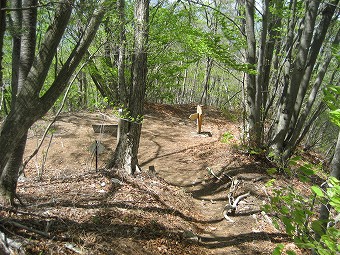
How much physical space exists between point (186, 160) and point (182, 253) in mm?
4860

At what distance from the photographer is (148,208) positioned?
502 centimetres

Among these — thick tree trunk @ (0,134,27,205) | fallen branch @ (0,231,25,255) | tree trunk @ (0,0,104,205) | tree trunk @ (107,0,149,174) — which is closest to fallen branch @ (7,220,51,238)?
fallen branch @ (0,231,25,255)

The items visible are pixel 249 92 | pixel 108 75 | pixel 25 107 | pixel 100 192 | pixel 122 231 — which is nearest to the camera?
pixel 25 107

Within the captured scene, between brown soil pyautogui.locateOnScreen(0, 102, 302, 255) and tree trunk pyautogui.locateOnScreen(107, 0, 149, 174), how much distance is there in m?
0.38

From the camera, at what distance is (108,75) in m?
11.5

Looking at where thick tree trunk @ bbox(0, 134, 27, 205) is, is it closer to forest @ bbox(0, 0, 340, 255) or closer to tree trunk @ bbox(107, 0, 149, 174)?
forest @ bbox(0, 0, 340, 255)

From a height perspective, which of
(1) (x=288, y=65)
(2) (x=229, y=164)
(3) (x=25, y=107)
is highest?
(1) (x=288, y=65)

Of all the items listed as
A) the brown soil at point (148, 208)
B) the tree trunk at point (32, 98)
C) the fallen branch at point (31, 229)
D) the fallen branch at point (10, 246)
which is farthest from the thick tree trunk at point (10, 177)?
the fallen branch at point (10, 246)

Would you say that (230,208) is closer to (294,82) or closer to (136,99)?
(136,99)

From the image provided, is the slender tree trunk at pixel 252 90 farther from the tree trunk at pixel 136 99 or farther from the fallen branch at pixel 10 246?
the fallen branch at pixel 10 246

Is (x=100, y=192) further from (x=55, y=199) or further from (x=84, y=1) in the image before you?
(x=84, y=1)

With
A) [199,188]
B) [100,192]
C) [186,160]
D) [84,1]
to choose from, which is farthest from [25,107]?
[186,160]

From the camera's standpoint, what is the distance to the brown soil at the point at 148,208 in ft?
11.5

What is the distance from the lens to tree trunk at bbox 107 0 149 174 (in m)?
5.80
